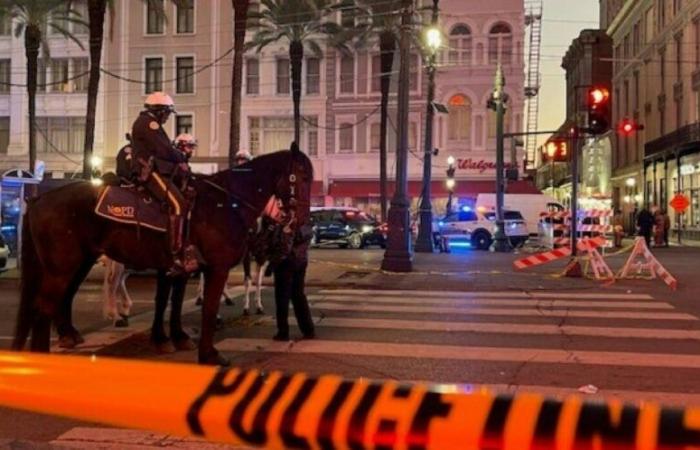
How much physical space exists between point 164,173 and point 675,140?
3991 centimetres

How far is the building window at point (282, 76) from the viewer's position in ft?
161

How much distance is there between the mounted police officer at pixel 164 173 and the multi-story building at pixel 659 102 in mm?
36583

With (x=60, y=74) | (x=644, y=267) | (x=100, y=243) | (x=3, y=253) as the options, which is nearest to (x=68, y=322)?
(x=100, y=243)

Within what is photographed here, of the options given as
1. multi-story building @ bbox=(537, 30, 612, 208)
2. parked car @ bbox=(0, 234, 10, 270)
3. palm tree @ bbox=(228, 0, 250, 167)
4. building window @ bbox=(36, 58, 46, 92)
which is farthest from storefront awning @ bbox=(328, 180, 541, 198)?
parked car @ bbox=(0, 234, 10, 270)

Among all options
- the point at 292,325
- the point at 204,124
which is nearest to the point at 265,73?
the point at 204,124

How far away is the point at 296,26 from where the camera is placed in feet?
139

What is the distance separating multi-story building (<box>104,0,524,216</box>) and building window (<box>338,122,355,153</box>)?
62 millimetres

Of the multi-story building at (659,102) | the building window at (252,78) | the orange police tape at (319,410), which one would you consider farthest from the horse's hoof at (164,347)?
the building window at (252,78)

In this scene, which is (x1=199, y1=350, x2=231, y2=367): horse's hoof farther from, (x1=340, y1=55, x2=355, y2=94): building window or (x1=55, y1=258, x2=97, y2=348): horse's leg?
(x1=340, y1=55, x2=355, y2=94): building window

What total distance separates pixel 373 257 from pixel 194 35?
1115 inches

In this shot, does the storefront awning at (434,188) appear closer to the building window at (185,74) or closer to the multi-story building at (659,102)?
the multi-story building at (659,102)

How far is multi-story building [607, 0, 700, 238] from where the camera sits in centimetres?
4184

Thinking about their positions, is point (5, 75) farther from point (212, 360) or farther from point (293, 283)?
point (212, 360)

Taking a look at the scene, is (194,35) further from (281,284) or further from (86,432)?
(86,432)
